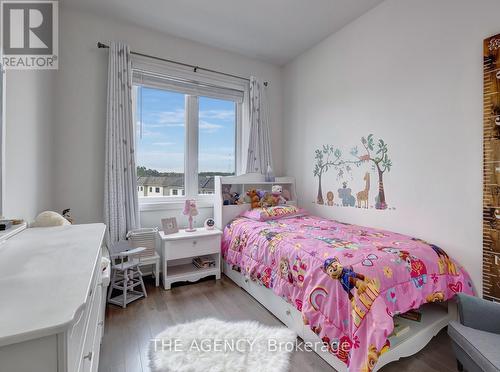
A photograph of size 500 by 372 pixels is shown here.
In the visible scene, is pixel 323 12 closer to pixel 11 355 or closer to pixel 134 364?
pixel 11 355

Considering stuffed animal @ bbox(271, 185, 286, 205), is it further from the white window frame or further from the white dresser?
the white dresser

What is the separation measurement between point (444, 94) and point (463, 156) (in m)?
0.53

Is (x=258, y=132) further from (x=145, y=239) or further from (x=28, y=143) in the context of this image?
(x=28, y=143)

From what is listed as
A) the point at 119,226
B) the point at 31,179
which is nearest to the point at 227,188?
the point at 119,226

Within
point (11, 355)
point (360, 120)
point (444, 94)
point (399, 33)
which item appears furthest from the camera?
point (360, 120)

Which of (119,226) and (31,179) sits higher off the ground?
(31,179)

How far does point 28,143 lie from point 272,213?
228 centimetres

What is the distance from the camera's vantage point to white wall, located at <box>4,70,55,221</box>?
5.27 ft

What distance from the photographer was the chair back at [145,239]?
2.72 metres

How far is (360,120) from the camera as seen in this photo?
276 centimetres

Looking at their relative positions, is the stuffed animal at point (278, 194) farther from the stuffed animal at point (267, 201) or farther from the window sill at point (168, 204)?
the window sill at point (168, 204)

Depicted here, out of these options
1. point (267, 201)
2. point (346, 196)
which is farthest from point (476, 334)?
point (267, 201)

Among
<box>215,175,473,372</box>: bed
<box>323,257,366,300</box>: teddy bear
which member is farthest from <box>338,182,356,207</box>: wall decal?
<box>323,257,366,300</box>: teddy bear

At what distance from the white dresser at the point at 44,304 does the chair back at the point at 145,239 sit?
1.49 m
